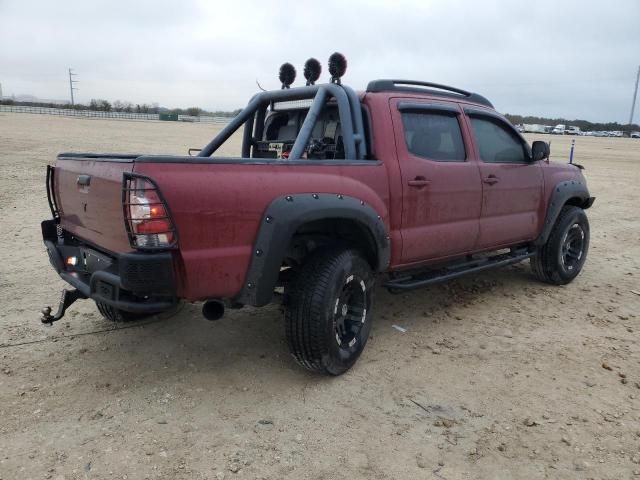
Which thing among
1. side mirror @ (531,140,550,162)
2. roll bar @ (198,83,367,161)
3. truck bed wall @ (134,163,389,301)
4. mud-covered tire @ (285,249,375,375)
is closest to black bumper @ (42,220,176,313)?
truck bed wall @ (134,163,389,301)

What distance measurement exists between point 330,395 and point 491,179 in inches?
94.9

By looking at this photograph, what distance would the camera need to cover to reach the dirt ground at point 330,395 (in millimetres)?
2615

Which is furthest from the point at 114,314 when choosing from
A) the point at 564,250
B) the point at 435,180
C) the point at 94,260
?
the point at 564,250

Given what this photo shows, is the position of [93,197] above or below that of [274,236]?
above

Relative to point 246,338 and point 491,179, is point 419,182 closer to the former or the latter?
point 491,179

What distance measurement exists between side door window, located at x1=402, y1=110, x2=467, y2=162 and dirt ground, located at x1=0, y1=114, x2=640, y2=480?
143 cm

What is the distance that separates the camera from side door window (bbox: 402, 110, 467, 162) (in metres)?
3.96

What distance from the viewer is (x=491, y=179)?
4523mm

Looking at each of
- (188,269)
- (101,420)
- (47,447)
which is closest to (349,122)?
(188,269)

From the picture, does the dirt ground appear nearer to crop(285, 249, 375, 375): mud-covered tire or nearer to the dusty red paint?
crop(285, 249, 375, 375): mud-covered tire

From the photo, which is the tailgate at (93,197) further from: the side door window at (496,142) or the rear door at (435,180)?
the side door window at (496,142)

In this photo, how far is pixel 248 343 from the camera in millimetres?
3980

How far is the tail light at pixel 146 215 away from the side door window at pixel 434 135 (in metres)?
1.98

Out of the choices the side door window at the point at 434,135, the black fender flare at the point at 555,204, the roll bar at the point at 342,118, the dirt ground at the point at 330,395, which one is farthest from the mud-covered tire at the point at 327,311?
the black fender flare at the point at 555,204
